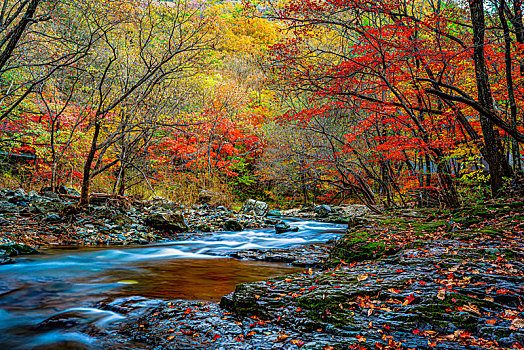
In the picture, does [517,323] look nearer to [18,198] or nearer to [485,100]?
[485,100]

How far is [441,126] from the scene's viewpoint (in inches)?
348

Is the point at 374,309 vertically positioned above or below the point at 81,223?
below

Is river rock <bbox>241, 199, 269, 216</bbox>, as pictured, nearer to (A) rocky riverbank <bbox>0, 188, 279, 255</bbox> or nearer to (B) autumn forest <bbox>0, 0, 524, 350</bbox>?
(B) autumn forest <bbox>0, 0, 524, 350</bbox>

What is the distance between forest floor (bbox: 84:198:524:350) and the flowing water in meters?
0.60

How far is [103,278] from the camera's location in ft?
17.6

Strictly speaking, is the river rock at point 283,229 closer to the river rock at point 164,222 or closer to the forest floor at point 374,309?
the river rock at point 164,222

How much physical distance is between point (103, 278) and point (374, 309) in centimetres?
466

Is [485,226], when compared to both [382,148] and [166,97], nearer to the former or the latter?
[382,148]

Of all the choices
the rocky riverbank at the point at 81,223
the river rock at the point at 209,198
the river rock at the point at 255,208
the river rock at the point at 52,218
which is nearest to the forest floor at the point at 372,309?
the rocky riverbank at the point at 81,223

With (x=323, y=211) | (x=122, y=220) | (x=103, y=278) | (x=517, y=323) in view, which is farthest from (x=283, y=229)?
(x=517, y=323)

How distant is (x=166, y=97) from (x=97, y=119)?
4.57 m

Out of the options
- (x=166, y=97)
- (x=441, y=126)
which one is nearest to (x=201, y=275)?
(x=441, y=126)

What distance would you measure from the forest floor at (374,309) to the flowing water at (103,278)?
60 cm

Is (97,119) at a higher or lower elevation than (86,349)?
higher
